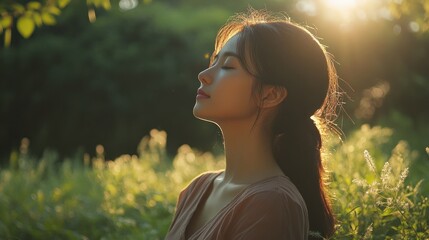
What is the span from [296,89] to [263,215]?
0.56 meters

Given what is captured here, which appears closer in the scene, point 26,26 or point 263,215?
point 263,215

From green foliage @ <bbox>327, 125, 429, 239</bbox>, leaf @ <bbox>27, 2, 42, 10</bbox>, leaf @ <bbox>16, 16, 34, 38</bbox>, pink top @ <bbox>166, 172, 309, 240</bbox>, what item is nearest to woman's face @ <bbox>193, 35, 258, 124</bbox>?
pink top @ <bbox>166, 172, 309, 240</bbox>

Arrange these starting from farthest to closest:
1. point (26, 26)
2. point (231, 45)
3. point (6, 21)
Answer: point (6, 21) → point (26, 26) → point (231, 45)

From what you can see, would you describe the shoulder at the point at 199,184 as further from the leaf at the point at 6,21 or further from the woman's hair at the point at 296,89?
the leaf at the point at 6,21

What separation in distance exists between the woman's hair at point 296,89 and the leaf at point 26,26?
1.74 m

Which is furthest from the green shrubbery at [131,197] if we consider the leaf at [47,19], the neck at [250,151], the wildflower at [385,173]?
the leaf at [47,19]

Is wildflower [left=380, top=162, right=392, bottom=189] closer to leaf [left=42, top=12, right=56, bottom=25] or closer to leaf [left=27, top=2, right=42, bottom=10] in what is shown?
leaf [left=42, top=12, right=56, bottom=25]

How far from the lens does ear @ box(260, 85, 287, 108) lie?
266cm

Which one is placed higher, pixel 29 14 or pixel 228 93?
pixel 29 14

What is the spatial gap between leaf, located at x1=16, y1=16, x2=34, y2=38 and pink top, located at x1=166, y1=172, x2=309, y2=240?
6.30 ft

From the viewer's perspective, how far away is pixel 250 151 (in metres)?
2.72

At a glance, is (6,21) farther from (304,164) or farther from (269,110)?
(304,164)

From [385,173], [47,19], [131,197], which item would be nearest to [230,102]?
[385,173]

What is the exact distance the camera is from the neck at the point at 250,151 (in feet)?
Answer: 8.86
